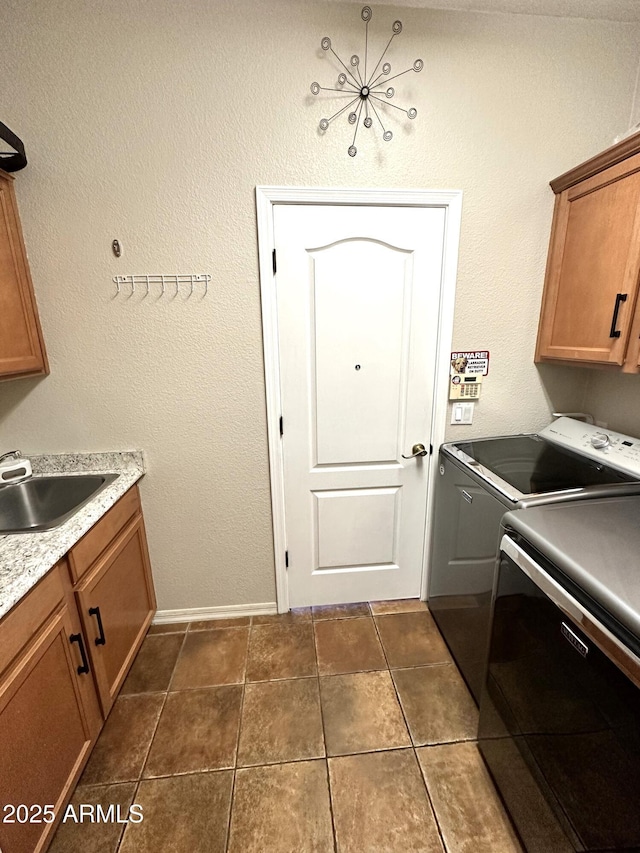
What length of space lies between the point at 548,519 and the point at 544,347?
1045mm

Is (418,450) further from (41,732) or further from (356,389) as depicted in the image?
(41,732)

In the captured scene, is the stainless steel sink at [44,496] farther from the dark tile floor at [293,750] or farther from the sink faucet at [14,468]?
the dark tile floor at [293,750]

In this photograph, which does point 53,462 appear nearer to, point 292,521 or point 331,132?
point 292,521

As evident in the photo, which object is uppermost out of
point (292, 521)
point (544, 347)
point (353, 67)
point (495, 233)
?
point (353, 67)

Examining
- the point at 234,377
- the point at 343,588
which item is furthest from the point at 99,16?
the point at 343,588

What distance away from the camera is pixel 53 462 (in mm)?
1744

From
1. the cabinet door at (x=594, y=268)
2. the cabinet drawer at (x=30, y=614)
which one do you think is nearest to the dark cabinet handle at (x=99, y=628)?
the cabinet drawer at (x=30, y=614)

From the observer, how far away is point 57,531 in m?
1.20

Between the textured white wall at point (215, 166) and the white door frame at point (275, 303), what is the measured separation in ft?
0.15

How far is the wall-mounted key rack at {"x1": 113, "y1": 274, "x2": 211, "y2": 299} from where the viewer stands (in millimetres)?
1622

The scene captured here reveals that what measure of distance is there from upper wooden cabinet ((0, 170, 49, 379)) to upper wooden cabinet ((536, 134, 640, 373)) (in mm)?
2270

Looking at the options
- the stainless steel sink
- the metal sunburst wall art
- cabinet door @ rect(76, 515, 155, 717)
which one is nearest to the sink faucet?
the stainless steel sink

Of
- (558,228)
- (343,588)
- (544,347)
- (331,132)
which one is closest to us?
(331,132)

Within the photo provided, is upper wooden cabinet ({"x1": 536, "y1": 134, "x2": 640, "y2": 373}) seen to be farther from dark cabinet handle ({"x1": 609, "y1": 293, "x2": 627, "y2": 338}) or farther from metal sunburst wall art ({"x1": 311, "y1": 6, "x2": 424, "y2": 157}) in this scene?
metal sunburst wall art ({"x1": 311, "y1": 6, "x2": 424, "y2": 157})
